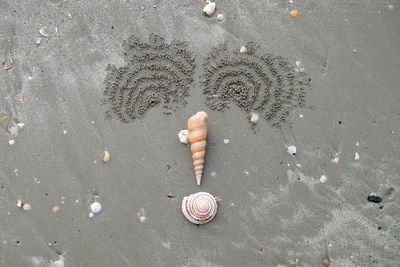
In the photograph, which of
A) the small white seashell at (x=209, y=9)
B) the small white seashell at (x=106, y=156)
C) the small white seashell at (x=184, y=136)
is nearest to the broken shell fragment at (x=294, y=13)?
the small white seashell at (x=209, y=9)

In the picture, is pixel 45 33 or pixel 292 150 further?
pixel 45 33

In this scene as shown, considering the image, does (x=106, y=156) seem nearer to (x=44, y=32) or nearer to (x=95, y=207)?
(x=95, y=207)

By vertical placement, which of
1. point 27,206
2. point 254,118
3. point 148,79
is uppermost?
point 148,79

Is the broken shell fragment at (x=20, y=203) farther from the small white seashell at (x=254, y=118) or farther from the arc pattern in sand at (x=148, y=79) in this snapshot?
the small white seashell at (x=254, y=118)

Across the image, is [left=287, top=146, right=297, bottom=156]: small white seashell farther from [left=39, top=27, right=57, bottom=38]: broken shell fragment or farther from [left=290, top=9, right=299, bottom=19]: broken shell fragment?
[left=39, top=27, right=57, bottom=38]: broken shell fragment

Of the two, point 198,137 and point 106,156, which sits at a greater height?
point 198,137

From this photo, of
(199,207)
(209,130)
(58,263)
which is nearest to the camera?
(199,207)

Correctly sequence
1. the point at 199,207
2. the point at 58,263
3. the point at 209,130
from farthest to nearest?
the point at 209,130 → the point at 58,263 → the point at 199,207

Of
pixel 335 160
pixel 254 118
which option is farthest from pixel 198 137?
pixel 335 160
